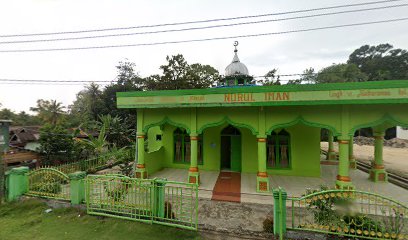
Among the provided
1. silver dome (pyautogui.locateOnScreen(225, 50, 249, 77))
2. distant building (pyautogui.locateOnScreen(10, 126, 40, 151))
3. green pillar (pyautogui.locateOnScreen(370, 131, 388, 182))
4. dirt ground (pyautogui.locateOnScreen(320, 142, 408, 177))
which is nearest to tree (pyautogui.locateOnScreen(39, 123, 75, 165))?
distant building (pyautogui.locateOnScreen(10, 126, 40, 151))

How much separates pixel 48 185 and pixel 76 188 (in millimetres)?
1560

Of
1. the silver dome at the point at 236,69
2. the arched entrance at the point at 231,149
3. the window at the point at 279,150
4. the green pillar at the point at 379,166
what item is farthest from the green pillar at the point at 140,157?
the green pillar at the point at 379,166

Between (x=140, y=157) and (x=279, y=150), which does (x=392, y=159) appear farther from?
(x=140, y=157)

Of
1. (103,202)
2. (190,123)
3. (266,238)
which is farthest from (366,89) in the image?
(103,202)

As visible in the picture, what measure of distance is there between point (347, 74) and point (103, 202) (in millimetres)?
49314

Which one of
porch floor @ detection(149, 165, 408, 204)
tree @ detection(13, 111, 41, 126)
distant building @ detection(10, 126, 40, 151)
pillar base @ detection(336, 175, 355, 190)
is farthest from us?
tree @ detection(13, 111, 41, 126)

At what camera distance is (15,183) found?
25.5 ft

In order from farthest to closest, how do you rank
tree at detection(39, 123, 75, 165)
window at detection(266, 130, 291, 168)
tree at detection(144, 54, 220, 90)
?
tree at detection(144, 54, 220, 90) → tree at detection(39, 123, 75, 165) → window at detection(266, 130, 291, 168)

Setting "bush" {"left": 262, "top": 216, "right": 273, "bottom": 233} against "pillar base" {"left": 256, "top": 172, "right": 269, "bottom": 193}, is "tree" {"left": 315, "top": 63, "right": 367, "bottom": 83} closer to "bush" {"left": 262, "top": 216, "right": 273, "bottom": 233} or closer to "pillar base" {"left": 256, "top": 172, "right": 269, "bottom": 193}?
"pillar base" {"left": 256, "top": 172, "right": 269, "bottom": 193}

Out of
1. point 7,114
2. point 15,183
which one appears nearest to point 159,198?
point 15,183

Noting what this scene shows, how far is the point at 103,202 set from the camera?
21.8 ft

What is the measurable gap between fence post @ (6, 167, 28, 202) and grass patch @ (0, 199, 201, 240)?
73 cm

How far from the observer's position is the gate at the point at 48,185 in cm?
746

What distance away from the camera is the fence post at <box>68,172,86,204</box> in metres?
6.95
